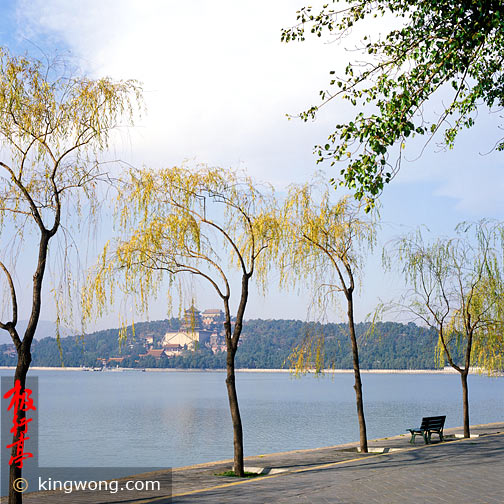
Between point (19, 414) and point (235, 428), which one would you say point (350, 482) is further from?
point (19, 414)

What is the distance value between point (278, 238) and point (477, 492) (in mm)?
6749

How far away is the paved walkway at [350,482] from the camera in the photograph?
10.6 meters

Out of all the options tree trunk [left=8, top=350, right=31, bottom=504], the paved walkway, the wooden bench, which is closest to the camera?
tree trunk [left=8, top=350, right=31, bottom=504]

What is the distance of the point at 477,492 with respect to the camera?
1084cm

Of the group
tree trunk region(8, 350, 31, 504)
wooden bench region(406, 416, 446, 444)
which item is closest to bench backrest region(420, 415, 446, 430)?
wooden bench region(406, 416, 446, 444)

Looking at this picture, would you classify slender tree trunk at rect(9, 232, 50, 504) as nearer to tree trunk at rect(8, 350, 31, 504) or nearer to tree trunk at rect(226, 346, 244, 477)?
tree trunk at rect(8, 350, 31, 504)

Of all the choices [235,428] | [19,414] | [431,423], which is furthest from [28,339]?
[431,423]

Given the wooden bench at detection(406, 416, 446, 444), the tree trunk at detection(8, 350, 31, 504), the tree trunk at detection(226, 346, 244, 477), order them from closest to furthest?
the tree trunk at detection(8, 350, 31, 504) → the tree trunk at detection(226, 346, 244, 477) → the wooden bench at detection(406, 416, 446, 444)

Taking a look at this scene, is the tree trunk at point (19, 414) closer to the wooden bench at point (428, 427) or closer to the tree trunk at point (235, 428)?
the tree trunk at point (235, 428)

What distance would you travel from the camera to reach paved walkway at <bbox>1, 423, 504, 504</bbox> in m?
10.6

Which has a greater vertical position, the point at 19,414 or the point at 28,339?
the point at 28,339

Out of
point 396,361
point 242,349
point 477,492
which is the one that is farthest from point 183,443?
point 242,349

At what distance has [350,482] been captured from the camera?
12055 millimetres

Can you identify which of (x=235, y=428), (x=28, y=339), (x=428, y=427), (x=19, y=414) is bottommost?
(x=428, y=427)
